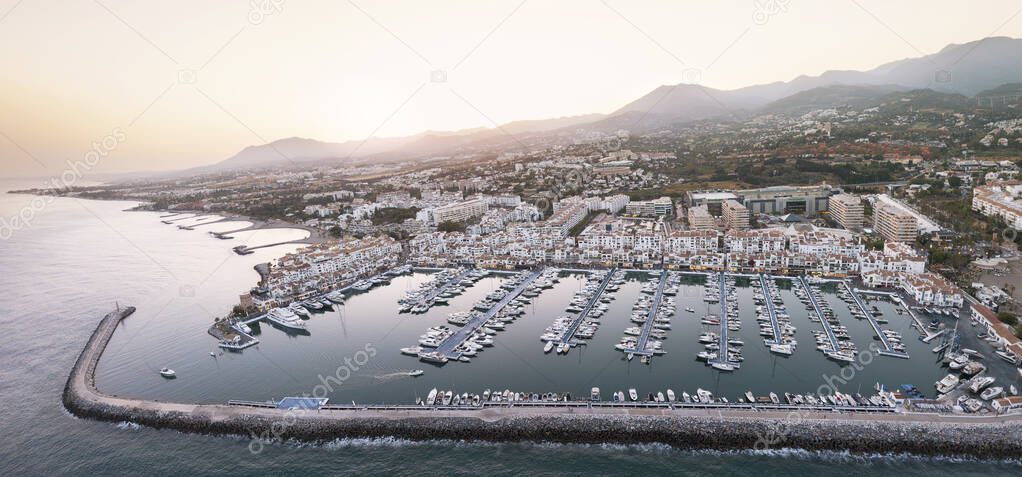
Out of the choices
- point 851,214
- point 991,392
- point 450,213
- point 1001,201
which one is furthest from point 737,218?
point 450,213

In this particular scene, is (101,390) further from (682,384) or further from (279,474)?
(682,384)

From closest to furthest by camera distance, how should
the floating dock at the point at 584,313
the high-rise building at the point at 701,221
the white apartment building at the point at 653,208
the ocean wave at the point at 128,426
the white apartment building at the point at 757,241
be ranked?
the ocean wave at the point at 128,426 < the floating dock at the point at 584,313 < the white apartment building at the point at 757,241 < the high-rise building at the point at 701,221 < the white apartment building at the point at 653,208

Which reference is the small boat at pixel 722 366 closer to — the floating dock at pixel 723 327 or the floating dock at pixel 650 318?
the floating dock at pixel 723 327

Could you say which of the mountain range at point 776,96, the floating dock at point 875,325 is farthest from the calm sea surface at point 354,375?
the mountain range at point 776,96

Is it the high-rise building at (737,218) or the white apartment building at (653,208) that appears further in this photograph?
the white apartment building at (653,208)

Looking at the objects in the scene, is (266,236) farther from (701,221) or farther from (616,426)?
(616,426)

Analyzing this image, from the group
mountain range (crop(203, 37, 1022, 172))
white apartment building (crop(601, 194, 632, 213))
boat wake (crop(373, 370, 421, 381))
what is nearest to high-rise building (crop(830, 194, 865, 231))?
white apartment building (crop(601, 194, 632, 213))
